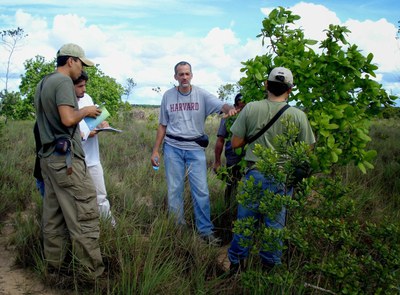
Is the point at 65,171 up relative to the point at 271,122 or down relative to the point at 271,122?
down

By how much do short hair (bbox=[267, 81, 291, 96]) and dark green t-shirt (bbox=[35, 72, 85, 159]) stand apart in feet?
5.72

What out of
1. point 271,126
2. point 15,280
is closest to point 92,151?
point 15,280

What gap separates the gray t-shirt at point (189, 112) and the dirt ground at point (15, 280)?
220 cm

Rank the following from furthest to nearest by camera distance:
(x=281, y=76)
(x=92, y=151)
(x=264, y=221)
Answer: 1. (x=92, y=151)
2. (x=264, y=221)
3. (x=281, y=76)

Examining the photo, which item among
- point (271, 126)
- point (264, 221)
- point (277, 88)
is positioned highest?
point (277, 88)

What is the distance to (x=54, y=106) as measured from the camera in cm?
359

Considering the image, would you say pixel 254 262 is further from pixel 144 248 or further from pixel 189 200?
pixel 189 200

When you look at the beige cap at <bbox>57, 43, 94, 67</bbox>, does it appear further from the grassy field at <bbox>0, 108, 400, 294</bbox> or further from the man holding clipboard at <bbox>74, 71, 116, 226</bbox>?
the grassy field at <bbox>0, 108, 400, 294</bbox>

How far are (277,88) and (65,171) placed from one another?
204 centimetres

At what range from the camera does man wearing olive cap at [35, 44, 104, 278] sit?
3561mm

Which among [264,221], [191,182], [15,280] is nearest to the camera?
[264,221]

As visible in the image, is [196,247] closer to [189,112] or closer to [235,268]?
[235,268]

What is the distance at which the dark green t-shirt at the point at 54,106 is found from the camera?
11.5 feet

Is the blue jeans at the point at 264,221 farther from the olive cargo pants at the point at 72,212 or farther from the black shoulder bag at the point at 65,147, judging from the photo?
the black shoulder bag at the point at 65,147
